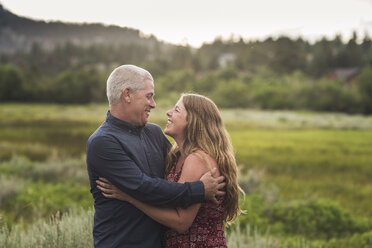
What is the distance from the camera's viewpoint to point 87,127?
30.1 metres

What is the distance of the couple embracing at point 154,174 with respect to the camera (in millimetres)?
2631

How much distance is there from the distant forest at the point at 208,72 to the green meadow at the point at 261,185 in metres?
13.0

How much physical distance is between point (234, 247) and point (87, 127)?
2670 cm

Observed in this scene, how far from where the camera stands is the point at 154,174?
296cm

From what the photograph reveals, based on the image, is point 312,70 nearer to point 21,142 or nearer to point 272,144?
point 272,144

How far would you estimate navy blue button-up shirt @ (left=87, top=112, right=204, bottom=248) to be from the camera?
2598mm

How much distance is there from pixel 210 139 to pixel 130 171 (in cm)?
68

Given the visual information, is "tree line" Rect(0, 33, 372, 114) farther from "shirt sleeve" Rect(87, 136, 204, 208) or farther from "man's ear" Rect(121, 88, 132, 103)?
"shirt sleeve" Rect(87, 136, 204, 208)

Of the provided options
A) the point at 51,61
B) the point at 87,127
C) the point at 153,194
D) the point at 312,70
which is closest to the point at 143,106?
the point at 153,194

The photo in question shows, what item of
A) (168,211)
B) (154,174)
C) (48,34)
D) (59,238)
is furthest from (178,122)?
(48,34)

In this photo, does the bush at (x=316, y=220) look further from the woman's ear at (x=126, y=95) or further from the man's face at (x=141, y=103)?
the woman's ear at (x=126, y=95)

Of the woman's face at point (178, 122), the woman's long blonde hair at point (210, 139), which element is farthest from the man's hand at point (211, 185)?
the woman's face at point (178, 122)

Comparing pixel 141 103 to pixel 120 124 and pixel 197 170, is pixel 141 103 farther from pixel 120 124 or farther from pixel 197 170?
pixel 197 170

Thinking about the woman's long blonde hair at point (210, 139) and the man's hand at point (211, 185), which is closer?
the man's hand at point (211, 185)
